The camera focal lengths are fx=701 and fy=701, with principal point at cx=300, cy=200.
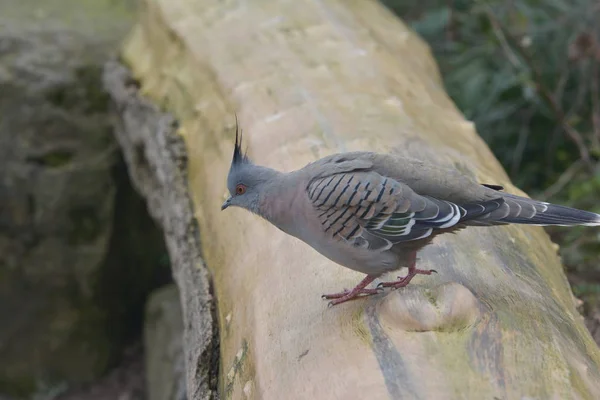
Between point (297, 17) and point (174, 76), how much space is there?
71 centimetres

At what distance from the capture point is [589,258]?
354 cm

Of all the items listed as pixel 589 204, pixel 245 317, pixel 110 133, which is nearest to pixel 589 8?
pixel 589 204

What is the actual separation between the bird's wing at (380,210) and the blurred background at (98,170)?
7.83ft

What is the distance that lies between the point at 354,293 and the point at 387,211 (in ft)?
0.84

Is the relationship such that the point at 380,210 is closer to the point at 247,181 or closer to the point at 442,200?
the point at 442,200

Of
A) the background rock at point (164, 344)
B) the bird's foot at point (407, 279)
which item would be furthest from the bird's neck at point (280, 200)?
the background rock at point (164, 344)

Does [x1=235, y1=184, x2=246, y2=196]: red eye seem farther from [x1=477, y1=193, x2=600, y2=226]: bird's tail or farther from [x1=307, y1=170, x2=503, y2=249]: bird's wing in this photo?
[x1=477, y1=193, x2=600, y2=226]: bird's tail

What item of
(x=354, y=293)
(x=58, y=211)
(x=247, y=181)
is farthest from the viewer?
(x=58, y=211)

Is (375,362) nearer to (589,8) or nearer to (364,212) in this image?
(364,212)

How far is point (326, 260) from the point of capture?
7.30 feet

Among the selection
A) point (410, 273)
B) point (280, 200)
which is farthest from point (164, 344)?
point (410, 273)

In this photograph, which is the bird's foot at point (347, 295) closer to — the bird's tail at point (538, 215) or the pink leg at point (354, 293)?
the pink leg at point (354, 293)

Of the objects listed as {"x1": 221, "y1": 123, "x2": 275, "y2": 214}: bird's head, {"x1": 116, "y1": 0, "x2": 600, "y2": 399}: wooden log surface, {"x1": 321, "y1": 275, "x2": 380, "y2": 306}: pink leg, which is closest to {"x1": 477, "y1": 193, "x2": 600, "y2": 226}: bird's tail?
{"x1": 116, "y1": 0, "x2": 600, "y2": 399}: wooden log surface

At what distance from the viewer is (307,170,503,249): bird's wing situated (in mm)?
1868
